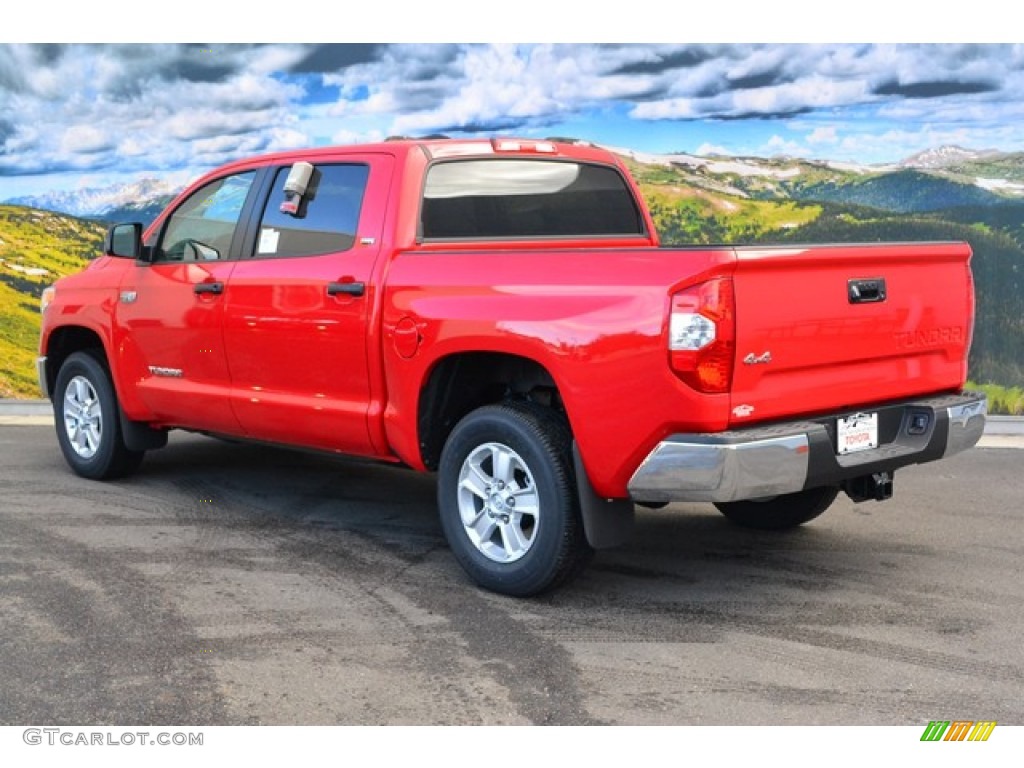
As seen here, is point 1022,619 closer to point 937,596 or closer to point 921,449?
point 937,596

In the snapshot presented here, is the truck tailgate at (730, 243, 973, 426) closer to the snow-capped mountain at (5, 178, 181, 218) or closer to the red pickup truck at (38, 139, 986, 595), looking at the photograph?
the red pickup truck at (38, 139, 986, 595)

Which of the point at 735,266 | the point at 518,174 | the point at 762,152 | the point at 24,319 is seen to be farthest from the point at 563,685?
the point at 24,319

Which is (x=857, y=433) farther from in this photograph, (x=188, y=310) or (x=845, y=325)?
(x=188, y=310)

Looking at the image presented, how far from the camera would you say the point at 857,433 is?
485cm

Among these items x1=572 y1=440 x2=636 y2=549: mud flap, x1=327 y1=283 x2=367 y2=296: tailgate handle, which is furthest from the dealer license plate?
x1=327 y1=283 x2=367 y2=296: tailgate handle

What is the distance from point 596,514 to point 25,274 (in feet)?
27.1

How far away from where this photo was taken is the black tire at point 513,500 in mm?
4828

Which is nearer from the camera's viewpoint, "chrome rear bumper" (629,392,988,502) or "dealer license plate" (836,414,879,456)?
"chrome rear bumper" (629,392,988,502)

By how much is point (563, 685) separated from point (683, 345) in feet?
4.03

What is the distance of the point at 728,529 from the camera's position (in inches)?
248

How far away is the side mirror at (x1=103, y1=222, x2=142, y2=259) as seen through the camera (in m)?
7.01

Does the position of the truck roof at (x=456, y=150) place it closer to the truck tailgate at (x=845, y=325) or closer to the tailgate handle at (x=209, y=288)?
the tailgate handle at (x=209, y=288)
